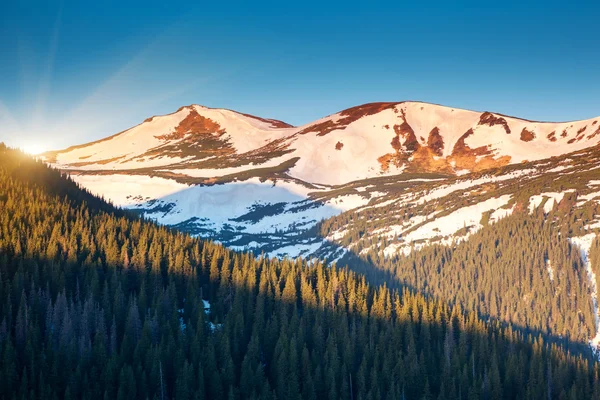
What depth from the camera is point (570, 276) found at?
170875mm

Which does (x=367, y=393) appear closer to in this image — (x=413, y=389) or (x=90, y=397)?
(x=413, y=389)

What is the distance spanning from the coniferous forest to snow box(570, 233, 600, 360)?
4309cm

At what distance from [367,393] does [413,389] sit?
25.4 ft

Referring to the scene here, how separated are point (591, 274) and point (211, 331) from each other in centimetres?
11777

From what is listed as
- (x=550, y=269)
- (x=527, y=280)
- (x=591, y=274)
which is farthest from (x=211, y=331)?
(x=591, y=274)

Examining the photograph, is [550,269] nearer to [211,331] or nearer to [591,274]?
[591,274]

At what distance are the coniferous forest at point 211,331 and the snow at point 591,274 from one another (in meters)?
43.1

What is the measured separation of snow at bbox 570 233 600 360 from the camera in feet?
495

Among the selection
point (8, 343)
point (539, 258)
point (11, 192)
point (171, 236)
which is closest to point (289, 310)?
point (171, 236)

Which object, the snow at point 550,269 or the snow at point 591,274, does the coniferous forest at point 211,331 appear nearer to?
the snow at point 591,274

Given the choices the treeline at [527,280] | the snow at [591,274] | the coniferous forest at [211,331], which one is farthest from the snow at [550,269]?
the coniferous forest at [211,331]

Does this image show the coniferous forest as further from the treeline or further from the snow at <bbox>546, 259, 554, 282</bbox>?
the snow at <bbox>546, 259, 554, 282</bbox>

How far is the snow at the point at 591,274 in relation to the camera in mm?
150750

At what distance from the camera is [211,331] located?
335 ft
